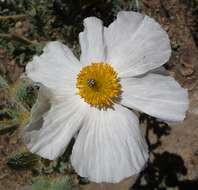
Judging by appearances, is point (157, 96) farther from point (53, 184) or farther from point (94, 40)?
point (53, 184)

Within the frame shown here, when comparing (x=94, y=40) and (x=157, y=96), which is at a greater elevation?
(x=94, y=40)

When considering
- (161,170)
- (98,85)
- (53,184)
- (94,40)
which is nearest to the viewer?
(98,85)

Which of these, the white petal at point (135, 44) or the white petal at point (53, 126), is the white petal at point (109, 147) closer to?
the white petal at point (53, 126)

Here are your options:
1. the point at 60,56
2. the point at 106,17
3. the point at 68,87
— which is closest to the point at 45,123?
the point at 68,87

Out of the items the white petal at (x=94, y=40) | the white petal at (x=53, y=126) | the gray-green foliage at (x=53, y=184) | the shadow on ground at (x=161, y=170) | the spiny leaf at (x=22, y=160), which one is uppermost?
the white petal at (x=94, y=40)

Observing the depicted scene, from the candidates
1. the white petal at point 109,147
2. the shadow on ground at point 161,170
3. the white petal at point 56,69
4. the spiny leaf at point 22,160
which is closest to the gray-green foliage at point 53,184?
A: the spiny leaf at point 22,160

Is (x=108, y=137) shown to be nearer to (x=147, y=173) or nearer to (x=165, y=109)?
(x=165, y=109)

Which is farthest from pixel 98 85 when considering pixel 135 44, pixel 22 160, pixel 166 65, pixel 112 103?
pixel 166 65
